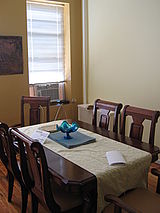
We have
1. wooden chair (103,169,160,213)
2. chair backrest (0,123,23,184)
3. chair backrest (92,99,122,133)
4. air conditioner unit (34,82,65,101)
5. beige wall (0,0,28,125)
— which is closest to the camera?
wooden chair (103,169,160,213)

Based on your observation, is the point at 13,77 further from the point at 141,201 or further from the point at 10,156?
the point at 141,201

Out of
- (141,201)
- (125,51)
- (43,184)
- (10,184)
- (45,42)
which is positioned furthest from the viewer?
(45,42)

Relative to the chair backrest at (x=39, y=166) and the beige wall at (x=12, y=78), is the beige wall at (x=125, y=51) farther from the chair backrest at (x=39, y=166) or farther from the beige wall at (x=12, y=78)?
Result: the chair backrest at (x=39, y=166)

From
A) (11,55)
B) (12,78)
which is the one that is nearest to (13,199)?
(12,78)

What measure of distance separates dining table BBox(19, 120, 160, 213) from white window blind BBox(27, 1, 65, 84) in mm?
2355

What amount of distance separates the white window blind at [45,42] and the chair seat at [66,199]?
2.77 m

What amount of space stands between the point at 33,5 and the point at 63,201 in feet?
11.4

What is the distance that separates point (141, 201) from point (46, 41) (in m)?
3.41

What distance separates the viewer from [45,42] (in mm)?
4645

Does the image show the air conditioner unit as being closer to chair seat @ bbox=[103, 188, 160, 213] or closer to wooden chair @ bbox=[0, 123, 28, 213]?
wooden chair @ bbox=[0, 123, 28, 213]

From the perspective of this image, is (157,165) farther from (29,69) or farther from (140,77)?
(29,69)

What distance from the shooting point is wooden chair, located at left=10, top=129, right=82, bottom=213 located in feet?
5.78

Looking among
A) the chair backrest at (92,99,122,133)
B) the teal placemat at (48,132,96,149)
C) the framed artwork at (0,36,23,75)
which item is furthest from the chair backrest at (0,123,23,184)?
the framed artwork at (0,36,23,75)

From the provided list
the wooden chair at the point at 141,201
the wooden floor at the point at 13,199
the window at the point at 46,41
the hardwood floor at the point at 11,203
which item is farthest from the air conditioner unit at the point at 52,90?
A: the wooden chair at the point at 141,201
